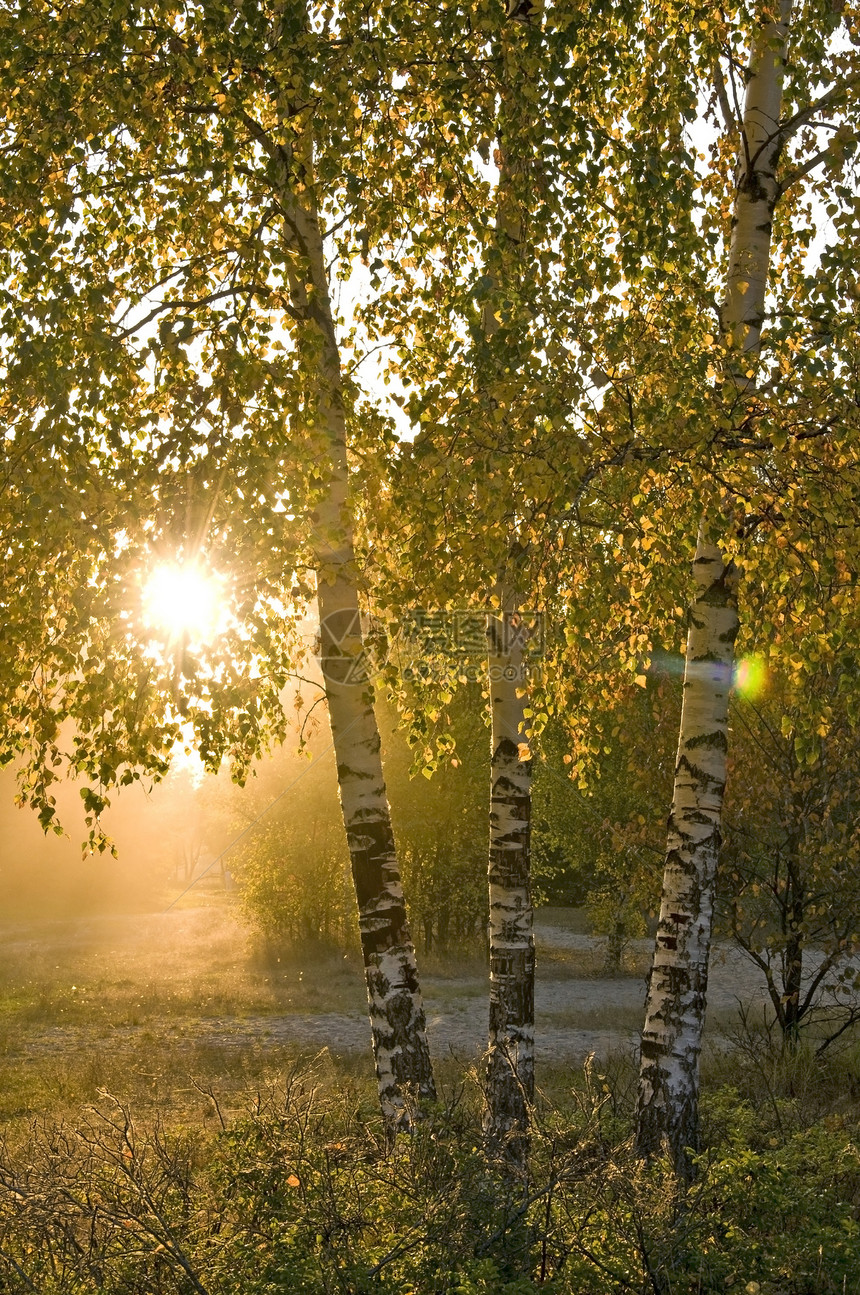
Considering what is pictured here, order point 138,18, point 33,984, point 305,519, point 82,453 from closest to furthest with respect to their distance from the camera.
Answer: point 82,453
point 138,18
point 305,519
point 33,984

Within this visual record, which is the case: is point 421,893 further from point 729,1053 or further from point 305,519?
point 305,519

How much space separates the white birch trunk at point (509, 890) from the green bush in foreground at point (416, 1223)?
1884mm

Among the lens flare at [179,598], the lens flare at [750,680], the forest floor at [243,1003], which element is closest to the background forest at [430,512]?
the lens flare at [179,598]

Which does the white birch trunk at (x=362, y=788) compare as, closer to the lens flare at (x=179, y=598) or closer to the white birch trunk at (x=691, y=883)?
the lens flare at (x=179, y=598)

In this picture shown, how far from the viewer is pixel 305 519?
5.98m

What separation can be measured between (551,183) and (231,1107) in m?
10.8

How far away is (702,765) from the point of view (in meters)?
6.80

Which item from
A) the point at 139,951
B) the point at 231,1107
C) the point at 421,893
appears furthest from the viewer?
the point at 139,951

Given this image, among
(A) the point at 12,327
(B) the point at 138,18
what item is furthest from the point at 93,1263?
(B) the point at 138,18

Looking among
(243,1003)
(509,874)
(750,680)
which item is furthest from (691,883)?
(243,1003)

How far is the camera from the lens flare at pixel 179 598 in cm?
554

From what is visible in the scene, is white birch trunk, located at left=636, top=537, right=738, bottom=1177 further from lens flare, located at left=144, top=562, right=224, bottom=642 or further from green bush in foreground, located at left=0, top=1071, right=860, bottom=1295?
lens flare, located at left=144, top=562, right=224, bottom=642

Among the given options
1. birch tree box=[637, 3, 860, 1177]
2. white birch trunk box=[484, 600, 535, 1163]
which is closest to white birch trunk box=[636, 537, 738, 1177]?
birch tree box=[637, 3, 860, 1177]

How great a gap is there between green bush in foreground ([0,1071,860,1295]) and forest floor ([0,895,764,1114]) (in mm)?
6868
